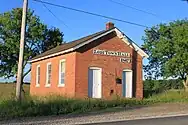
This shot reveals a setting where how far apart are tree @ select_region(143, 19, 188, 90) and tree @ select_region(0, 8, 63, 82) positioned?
52.1 ft

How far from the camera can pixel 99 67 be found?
27.9 metres

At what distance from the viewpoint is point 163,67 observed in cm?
4181

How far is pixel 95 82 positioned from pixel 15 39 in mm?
25102

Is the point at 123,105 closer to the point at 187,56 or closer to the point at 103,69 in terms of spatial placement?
the point at 103,69

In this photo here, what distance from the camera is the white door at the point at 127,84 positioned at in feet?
95.1

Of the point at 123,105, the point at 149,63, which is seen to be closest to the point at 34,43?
the point at 149,63

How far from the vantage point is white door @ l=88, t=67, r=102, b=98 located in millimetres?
27578

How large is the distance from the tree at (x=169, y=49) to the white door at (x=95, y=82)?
42.7ft

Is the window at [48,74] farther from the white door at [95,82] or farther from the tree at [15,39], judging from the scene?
the tree at [15,39]

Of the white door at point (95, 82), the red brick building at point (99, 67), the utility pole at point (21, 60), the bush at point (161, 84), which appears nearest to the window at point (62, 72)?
the red brick building at point (99, 67)

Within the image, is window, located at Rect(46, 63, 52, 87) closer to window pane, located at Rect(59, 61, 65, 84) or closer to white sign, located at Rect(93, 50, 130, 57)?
window pane, located at Rect(59, 61, 65, 84)

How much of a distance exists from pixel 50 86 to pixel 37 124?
1727 cm

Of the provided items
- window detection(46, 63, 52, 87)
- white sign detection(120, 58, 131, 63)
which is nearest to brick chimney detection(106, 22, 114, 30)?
white sign detection(120, 58, 131, 63)

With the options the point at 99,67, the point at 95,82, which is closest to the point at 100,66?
the point at 99,67
